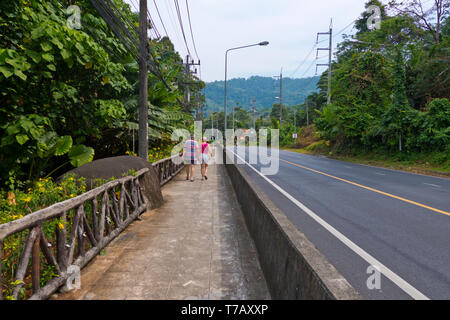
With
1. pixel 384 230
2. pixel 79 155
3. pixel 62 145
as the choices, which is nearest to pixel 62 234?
pixel 62 145

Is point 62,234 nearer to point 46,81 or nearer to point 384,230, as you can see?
point 46,81

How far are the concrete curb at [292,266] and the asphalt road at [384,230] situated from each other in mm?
1210

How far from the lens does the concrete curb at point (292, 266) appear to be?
225 cm

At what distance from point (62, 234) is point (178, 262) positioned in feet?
5.45

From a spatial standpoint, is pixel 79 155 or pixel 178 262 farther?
pixel 79 155

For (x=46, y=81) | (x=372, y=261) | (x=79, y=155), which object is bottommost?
(x=372, y=261)

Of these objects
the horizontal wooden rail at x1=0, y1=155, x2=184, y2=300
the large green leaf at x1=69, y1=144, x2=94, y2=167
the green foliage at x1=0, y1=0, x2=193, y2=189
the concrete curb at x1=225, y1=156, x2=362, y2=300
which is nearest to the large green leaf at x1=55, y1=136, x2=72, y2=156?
the green foliage at x1=0, y1=0, x2=193, y2=189

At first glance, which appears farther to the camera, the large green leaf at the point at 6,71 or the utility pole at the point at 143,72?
the utility pole at the point at 143,72

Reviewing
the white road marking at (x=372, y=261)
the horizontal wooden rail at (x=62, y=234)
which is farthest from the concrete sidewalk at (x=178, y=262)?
the white road marking at (x=372, y=261)

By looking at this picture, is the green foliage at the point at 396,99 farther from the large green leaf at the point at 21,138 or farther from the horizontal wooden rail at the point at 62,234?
the large green leaf at the point at 21,138

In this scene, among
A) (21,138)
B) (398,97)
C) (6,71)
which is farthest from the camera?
(398,97)

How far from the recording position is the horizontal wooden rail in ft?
10.1

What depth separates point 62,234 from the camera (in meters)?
3.75
